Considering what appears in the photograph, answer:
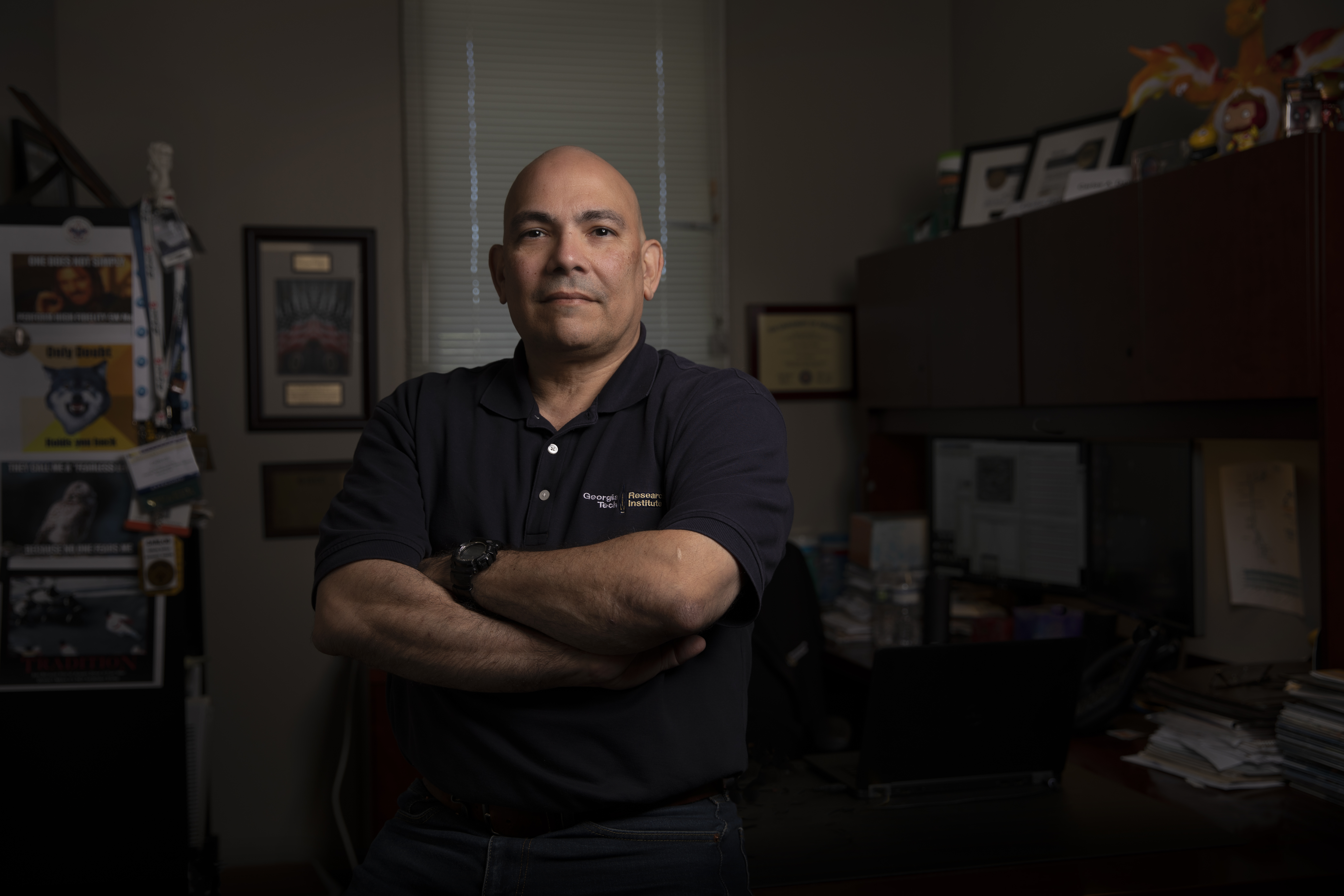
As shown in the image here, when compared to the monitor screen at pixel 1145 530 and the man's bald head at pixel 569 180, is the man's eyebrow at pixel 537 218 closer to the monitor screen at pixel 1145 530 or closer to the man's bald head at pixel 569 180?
the man's bald head at pixel 569 180

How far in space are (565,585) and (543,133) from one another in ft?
8.25

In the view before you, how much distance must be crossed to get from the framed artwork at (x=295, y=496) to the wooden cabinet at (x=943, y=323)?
1759mm

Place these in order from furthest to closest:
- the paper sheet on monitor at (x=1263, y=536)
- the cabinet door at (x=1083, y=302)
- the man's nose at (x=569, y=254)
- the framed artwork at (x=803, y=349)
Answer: the framed artwork at (x=803, y=349), the cabinet door at (x=1083, y=302), the paper sheet on monitor at (x=1263, y=536), the man's nose at (x=569, y=254)

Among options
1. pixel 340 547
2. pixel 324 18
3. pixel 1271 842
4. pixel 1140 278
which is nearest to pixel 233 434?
pixel 324 18

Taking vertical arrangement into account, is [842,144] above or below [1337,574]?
above

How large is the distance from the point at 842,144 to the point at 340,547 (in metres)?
2.79

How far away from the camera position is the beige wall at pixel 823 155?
3.48 m

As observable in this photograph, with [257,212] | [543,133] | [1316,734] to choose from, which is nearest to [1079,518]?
[1316,734]

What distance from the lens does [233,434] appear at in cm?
313

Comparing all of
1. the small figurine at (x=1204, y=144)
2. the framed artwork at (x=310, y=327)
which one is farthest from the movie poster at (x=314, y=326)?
the small figurine at (x=1204, y=144)

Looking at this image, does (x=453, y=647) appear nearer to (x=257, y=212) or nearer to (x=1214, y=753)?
(x=1214, y=753)

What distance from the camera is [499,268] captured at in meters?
1.50

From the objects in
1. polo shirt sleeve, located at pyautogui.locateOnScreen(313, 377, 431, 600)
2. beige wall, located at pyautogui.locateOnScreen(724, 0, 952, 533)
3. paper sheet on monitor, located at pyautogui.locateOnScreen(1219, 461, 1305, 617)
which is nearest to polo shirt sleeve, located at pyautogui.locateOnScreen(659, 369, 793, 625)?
polo shirt sleeve, located at pyautogui.locateOnScreen(313, 377, 431, 600)

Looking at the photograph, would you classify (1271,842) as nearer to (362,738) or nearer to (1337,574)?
(1337,574)
